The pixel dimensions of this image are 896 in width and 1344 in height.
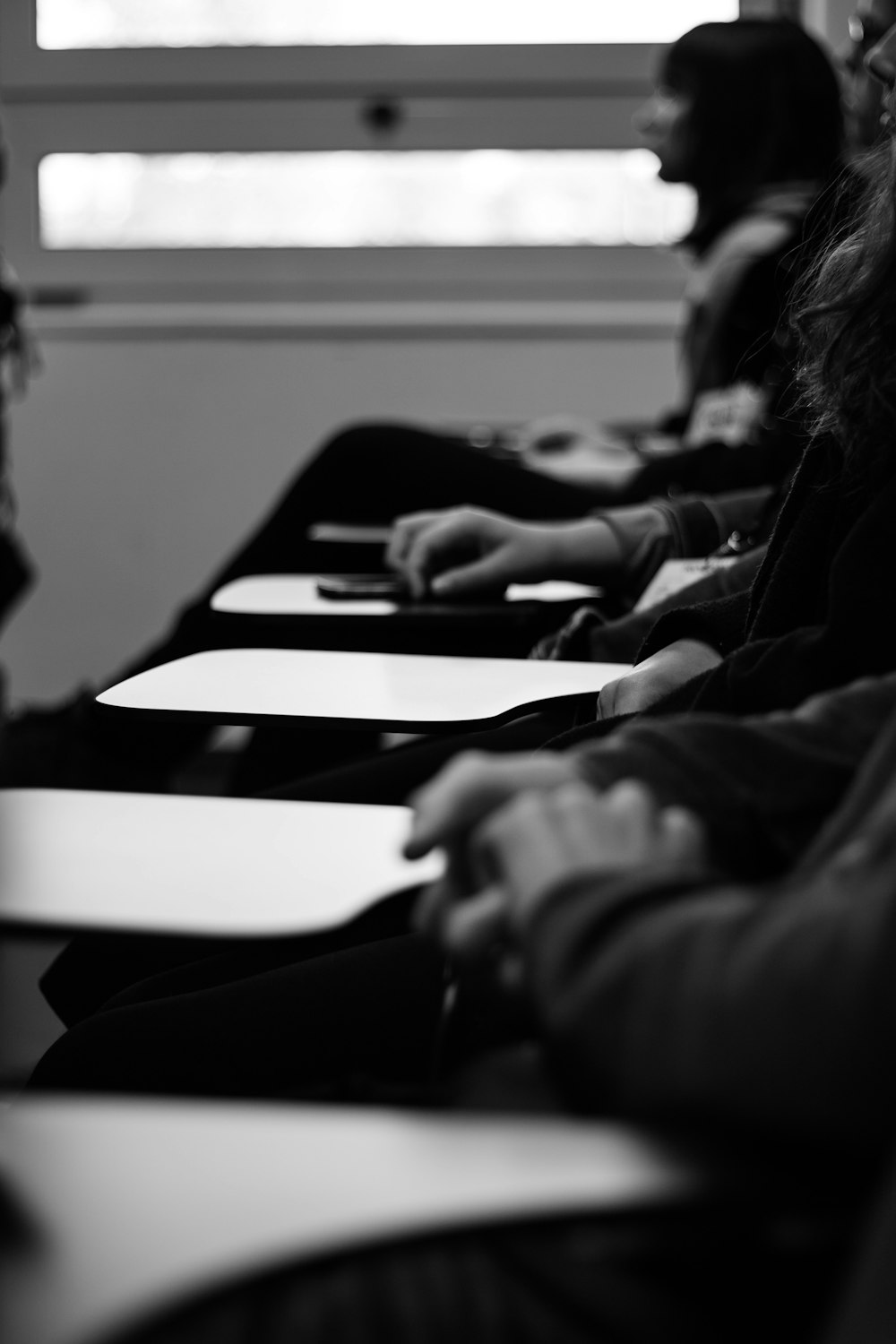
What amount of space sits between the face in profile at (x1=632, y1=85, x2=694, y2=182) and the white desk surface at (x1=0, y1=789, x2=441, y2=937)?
6.68 ft

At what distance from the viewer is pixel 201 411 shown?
3.30 m

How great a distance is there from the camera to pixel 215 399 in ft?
10.8

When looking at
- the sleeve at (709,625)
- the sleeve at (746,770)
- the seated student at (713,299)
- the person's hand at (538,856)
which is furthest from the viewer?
the seated student at (713,299)

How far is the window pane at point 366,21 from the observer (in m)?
3.19

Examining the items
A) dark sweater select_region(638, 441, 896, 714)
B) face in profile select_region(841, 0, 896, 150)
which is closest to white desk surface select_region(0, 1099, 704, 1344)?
dark sweater select_region(638, 441, 896, 714)

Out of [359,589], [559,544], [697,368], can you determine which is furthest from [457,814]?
[697,368]

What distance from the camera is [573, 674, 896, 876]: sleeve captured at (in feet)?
1.87

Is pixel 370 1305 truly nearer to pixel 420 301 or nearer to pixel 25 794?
pixel 25 794

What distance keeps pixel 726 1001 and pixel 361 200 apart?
3.22m

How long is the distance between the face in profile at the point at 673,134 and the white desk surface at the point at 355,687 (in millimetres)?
1633

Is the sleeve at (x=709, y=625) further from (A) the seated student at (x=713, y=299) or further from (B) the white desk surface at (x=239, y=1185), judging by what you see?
(B) the white desk surface at (x=239, y=1185)

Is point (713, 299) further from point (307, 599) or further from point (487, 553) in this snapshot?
point (307, 599)

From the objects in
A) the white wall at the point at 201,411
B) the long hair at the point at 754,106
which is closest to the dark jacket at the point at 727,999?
the long hair at the point at 754,106

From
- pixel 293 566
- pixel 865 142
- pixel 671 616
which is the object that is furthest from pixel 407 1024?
pixel 865 142
